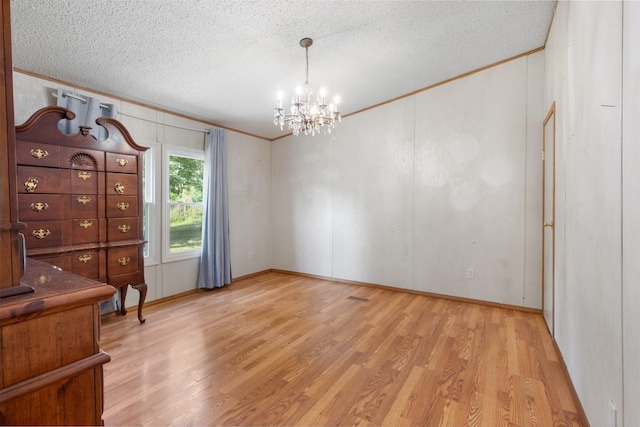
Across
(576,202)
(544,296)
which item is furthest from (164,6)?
(544,296)

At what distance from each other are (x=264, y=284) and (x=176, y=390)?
9.00 ft

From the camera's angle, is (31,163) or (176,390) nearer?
(176,390)

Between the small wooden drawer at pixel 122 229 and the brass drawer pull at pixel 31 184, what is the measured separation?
2.10 feet

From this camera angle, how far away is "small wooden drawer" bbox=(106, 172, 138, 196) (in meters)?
3.00

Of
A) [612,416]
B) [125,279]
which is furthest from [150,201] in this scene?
[612,416]

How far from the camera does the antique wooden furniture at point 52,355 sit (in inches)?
24.5

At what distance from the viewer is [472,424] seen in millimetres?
1718

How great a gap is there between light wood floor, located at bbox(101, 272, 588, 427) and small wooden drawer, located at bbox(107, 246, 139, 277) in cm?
59

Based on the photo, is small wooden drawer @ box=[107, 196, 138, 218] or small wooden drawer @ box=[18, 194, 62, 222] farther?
small wooden drawer @ box=[107, 196, 138, 218]

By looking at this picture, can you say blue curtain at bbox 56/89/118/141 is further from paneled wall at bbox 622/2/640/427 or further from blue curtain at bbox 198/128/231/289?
paneled wall at bbox 622/2/640/427

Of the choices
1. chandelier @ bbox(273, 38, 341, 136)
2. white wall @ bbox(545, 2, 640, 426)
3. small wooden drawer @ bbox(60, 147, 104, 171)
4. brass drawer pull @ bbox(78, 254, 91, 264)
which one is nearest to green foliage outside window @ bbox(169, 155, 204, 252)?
small wooden drawer @ bbox(60, 147, 104, 171)

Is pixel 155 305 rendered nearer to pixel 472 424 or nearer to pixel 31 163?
pixel 31 163

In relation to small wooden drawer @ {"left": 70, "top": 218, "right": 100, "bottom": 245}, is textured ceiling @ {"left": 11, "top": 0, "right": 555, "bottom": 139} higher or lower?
higher

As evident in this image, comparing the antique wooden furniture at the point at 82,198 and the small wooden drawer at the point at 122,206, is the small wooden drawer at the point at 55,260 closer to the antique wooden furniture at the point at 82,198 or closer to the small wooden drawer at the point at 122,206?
the antique wooden furniture at the point at 82,198
